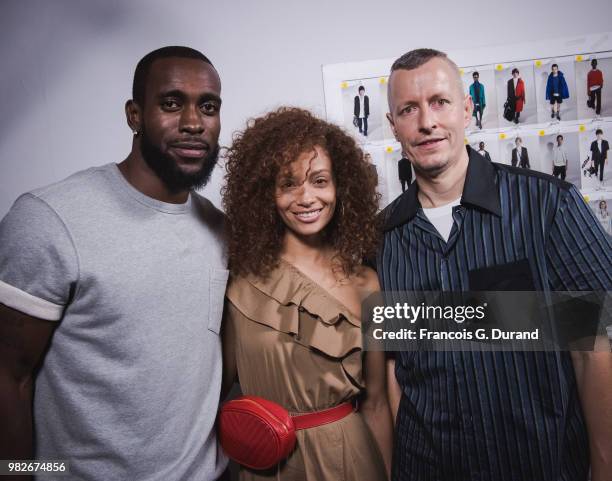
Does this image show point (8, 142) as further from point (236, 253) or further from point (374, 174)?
point (374, 174)

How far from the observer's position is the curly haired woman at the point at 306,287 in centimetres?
131

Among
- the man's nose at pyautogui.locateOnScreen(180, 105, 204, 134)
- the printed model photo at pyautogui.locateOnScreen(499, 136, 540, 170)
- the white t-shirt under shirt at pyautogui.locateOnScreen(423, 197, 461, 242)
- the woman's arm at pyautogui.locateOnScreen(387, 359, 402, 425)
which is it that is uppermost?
the printed model photo at pyautogui.locateOnScreen(499, 136, 540, 170)

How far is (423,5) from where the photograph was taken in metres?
1.74

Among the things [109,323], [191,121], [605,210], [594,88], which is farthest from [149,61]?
[605,210]

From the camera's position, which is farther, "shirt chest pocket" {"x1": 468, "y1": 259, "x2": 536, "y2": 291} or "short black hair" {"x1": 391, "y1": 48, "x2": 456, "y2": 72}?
"short black hair" {"x1": 391, "y1": 48, "x2": 456, "y2": 72}

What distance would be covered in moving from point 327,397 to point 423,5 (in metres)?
1.61

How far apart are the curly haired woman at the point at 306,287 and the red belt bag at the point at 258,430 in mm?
60

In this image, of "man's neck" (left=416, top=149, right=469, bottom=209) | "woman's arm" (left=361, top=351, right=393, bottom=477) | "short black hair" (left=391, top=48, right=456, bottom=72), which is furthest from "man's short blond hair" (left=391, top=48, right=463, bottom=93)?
"woman's arm" (left=361, top=351, right=393, bottom=477)

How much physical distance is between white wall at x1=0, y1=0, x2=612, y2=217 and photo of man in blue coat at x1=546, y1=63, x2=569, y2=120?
0.54 m

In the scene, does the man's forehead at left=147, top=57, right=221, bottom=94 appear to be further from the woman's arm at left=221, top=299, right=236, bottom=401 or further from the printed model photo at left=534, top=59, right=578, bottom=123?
the printed model photo at left=534, top=59, right=578, bottom=123

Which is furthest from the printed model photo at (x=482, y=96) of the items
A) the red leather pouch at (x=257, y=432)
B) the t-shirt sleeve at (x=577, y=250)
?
the red leather pouch at (x=257, y=432)

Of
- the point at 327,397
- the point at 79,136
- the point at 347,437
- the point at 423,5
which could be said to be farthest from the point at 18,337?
the point at 423,5

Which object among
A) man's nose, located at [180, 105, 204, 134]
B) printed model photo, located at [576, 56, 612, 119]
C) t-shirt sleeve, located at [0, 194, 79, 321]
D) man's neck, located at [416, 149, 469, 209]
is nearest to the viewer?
t-shirt sleeve, located at [0, 194, 79, 321]

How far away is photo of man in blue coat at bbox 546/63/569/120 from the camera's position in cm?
170
